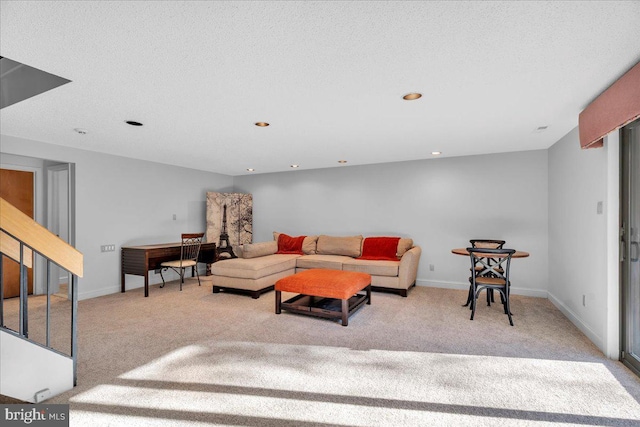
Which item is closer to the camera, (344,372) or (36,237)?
(36,237)

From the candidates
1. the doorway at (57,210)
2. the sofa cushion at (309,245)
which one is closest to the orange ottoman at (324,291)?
the sofa cushion at (309,245)

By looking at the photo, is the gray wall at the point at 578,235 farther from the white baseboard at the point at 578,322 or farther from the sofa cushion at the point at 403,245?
the sofa cushion at the point at 403,245

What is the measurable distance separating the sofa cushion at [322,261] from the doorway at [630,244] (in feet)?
11.1

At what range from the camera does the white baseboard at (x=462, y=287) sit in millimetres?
4682

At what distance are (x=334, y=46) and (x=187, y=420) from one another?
7.62ft

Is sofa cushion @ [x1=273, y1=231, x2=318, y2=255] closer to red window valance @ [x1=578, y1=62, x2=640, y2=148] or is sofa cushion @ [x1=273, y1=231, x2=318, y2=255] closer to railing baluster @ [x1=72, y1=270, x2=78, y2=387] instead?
railing baluster @ [x1=72, y1=270, x2=78, y2=387]

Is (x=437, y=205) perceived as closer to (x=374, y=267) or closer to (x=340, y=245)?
(x=374, y=267)

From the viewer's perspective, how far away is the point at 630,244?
8.29ft

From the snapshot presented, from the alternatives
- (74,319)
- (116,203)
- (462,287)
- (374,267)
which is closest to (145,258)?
(116,203)

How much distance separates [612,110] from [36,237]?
3962mm

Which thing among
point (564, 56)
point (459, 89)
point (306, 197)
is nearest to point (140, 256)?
point (306, 197)

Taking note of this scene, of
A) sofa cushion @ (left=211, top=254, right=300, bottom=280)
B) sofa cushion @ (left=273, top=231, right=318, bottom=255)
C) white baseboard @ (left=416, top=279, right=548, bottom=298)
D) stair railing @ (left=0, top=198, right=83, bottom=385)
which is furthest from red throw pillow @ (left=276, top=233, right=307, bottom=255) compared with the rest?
stair railing @ (left=0, top=198, right=83, bottom=385)

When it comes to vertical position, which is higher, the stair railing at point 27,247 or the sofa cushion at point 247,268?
the stair railing at point 27,247

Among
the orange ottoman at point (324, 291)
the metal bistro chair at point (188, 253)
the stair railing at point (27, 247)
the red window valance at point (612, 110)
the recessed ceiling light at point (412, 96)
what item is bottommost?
the orange ottoman at point (324, 291)
